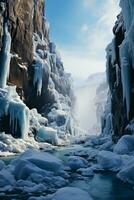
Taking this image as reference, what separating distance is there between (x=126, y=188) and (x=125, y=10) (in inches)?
996

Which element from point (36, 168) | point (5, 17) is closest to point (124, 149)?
point (36, 168)

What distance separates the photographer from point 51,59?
106 metres

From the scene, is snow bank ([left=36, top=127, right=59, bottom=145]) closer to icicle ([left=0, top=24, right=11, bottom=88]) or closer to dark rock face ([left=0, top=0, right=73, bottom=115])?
→ dark rock face ([left=0, top=0, right=73, bottom=115])

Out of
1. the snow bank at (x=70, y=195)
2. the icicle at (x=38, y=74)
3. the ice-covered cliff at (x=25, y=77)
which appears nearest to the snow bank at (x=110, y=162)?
the snow bank at (x=70, y=195)

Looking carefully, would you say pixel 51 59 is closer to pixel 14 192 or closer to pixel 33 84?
pixel 33 84

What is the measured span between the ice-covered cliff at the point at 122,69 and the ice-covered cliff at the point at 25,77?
12548mm

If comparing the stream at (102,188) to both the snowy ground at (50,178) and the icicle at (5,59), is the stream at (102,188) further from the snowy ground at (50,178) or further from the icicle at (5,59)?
the icicle at (5,59)

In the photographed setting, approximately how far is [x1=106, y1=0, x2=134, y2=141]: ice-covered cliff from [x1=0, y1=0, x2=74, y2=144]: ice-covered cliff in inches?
494

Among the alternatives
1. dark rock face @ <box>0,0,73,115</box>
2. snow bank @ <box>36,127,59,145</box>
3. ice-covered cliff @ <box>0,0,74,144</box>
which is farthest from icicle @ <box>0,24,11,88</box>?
snow bank @ <box>36,127,59,145</box>

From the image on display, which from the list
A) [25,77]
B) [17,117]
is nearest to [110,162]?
[17,117]

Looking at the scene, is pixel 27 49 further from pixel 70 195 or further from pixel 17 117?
pixel 70 195

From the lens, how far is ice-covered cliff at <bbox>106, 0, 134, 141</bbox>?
4150 cm

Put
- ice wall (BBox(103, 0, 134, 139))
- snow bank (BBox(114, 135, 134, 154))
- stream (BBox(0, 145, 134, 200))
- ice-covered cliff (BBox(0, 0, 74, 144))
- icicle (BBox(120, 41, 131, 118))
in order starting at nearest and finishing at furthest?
stream (BBox(0, 145, 134, 200)) → snow bank (BBox(114, 135, 134, 154)) → ice wall (BBox(103, 0, 134, 139)) → icicle (BBox(120, 41, 131, 118)) → ice-covered cliff (BBox(0, 0, 74, 144))

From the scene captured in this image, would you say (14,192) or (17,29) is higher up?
(17,29)
